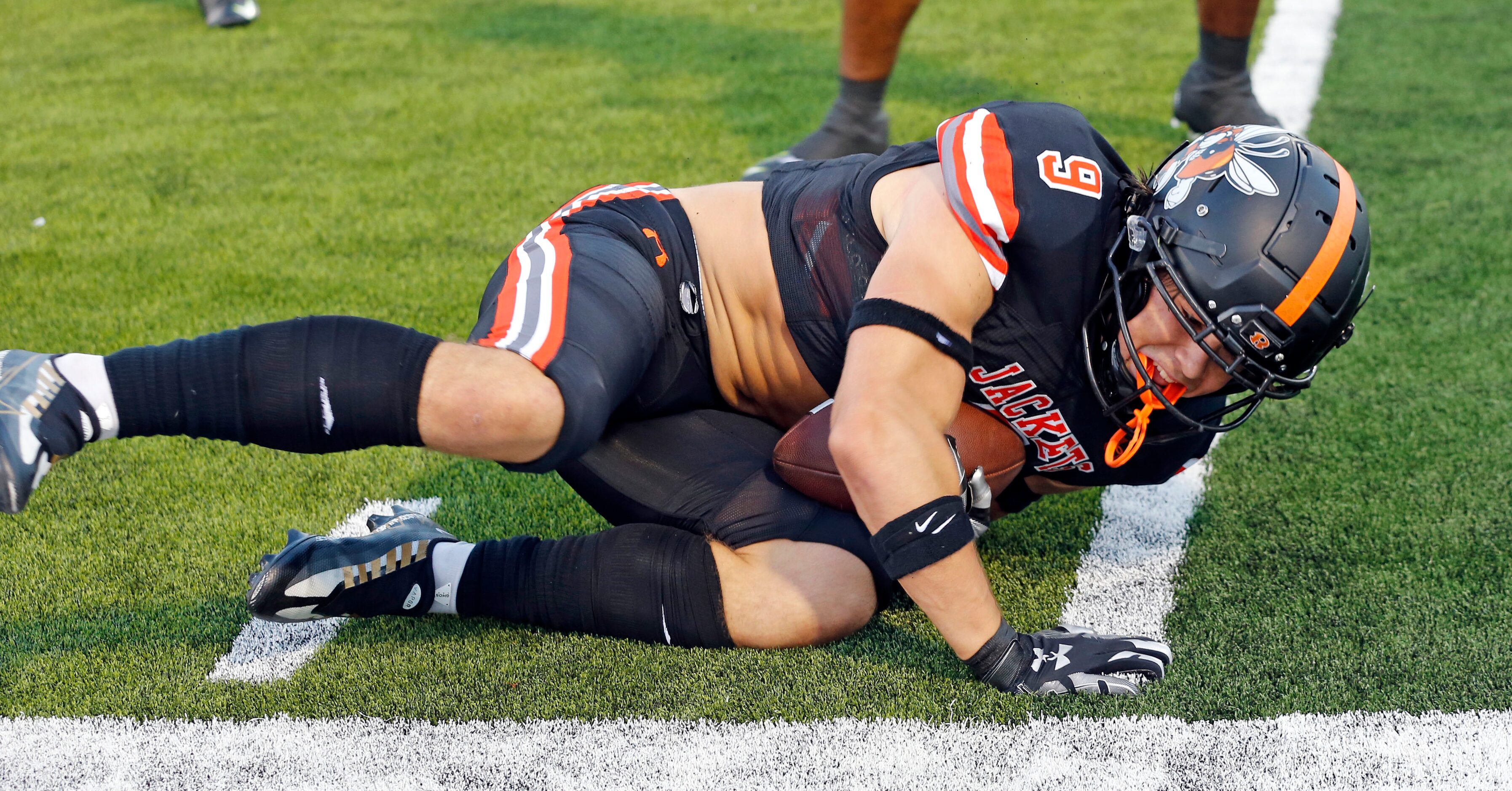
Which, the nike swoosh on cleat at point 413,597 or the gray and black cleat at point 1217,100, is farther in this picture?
the gray and black cleat at point 1217,100

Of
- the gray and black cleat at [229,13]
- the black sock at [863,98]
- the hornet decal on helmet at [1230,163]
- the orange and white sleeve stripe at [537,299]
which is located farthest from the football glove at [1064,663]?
the gray and black cleat at [229,13]

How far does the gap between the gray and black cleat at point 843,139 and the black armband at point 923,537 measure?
8.40ft

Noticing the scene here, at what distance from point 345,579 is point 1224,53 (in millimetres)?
3621

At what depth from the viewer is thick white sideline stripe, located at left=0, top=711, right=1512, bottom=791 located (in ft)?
5.74

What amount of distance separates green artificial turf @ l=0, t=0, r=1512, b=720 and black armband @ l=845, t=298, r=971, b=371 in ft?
1.76

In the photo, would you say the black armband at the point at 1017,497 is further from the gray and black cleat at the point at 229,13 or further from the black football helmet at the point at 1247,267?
the gray and black cleat at the point at 229,13

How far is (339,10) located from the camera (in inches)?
266

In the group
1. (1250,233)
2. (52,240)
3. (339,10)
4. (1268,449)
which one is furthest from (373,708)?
(339,10)

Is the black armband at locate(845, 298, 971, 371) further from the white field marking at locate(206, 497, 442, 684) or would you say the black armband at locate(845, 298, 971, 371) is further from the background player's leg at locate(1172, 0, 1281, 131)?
the background player's leg at locate(1172, 0, 1281, 131)

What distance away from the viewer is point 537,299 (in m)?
1.94

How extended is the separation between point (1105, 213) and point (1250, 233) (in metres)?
0.22

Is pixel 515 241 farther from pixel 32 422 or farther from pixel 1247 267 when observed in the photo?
pixel 1247 267

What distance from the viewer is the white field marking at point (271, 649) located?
200 centimetres

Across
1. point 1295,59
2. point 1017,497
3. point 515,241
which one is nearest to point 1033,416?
point 1017,497
